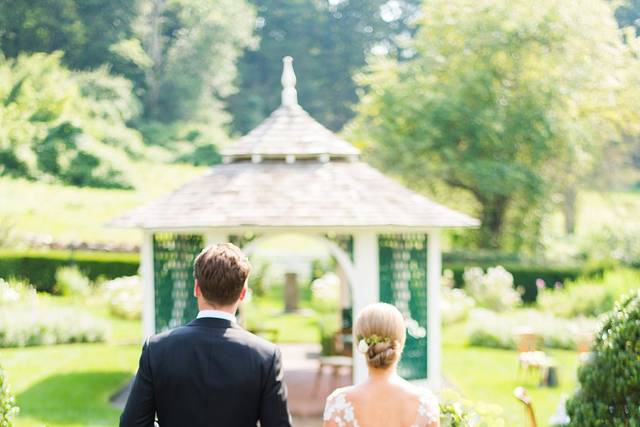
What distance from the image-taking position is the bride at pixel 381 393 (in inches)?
136

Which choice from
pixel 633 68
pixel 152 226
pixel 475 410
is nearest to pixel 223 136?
pixel 633 68

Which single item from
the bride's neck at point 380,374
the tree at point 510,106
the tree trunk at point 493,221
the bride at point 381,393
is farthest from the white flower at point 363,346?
the tree trunk at point 493,221

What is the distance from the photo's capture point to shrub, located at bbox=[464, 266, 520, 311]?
1744cm

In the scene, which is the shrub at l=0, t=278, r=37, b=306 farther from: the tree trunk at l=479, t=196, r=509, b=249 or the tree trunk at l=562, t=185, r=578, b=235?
the tree trunk at l=562, t=185, r=578, b=235

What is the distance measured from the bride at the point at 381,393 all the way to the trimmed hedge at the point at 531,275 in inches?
625

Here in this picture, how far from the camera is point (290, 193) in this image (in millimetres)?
9578

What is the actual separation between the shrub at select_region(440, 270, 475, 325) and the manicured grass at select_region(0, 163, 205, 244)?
36.3ft

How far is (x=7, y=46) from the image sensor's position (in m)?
33.8

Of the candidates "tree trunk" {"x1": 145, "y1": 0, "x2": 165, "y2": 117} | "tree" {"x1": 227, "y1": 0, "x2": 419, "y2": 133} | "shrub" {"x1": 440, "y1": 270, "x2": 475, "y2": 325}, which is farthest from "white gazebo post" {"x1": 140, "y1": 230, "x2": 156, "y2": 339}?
"tree" {"x1": 227, "y1": 0, "x2": 419, "y2": 133}

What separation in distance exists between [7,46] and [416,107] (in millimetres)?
19598

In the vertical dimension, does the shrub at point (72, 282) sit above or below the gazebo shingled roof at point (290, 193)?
below

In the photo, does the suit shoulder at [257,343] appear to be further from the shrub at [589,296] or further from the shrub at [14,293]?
the shrub at [14,293]

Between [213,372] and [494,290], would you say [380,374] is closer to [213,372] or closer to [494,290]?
[213,372]

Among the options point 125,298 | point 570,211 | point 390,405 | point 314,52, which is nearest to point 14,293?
point 125,298
